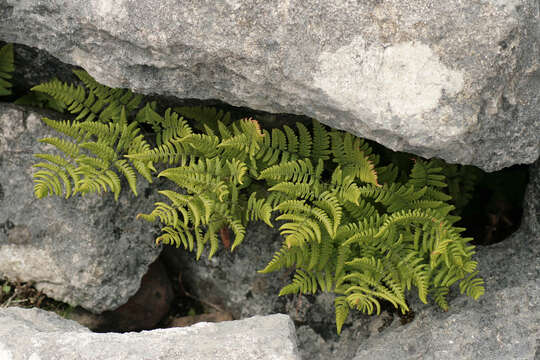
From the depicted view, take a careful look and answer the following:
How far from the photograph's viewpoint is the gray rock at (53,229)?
491cm

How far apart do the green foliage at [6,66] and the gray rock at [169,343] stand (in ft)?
7.55

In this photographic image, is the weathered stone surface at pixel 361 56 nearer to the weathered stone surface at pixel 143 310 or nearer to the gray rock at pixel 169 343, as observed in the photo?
the gray rock at pixel 169 343

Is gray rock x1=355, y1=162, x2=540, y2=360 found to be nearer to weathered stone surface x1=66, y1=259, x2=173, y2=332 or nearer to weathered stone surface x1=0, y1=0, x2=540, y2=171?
weathered stone surface x1=0, y1=0, x2=540, y2=171

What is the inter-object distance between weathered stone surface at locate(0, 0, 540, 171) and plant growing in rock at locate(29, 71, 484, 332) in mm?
508

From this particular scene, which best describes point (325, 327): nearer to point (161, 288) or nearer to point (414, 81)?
point (161, 288)

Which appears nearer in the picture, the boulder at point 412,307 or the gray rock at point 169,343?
the gray rock at point 169,343

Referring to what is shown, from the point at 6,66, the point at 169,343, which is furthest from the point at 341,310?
the point at 6,66

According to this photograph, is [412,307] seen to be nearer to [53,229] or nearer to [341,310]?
[341,310]

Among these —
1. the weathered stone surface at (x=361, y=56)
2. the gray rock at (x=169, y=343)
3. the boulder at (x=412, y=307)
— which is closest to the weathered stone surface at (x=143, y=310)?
the boulder at (x=412, y=307)

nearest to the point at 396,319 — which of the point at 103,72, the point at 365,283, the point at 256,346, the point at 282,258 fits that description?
the point at 365,283

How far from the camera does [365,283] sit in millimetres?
4285

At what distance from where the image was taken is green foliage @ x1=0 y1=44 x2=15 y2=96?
4.92 meters

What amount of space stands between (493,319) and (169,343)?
244cm

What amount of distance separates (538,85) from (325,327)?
9.05 feet
